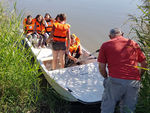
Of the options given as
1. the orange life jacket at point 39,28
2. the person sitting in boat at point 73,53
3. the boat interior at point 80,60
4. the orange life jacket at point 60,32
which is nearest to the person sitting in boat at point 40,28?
the orange life jacket at point 39,28

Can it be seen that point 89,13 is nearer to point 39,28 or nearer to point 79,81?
point 39,28

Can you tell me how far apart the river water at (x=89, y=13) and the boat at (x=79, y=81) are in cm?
331

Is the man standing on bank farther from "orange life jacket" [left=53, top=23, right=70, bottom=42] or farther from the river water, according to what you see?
the river water

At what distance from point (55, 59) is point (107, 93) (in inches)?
91.1

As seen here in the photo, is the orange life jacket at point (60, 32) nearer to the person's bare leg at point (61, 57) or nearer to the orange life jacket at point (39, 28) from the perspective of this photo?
the person's bare leg at point (61, 57)

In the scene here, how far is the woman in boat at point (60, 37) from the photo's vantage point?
4595 mm

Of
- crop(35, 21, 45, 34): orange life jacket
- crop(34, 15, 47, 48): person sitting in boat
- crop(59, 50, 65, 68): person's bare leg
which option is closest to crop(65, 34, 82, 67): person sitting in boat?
crop(59, 50, 65, 68): person's bare leg

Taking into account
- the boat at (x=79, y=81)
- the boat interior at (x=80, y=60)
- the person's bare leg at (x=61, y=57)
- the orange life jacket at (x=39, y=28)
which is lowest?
the boat at (x=79, y=81)

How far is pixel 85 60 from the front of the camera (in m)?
5.37

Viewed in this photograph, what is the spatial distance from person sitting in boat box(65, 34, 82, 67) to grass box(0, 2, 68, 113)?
138cm

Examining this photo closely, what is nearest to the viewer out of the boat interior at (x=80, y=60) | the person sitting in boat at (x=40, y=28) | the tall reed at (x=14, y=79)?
the tall reed at (x=14, y=79)

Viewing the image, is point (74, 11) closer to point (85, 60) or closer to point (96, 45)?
point (96, 45)

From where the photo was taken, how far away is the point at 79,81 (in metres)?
4.48

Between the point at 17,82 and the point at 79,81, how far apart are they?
52.7 inches
